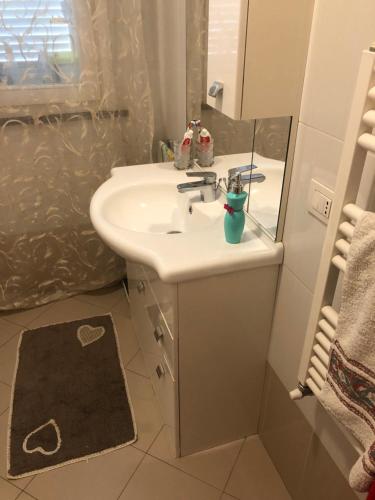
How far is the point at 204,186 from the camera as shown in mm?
1448

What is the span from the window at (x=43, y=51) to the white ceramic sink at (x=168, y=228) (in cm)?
49

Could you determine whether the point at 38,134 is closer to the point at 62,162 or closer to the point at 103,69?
the point at 62,162

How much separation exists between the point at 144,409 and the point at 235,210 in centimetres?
102

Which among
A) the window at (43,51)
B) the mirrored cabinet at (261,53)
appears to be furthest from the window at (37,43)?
the mirrored cabinet at (261,53)

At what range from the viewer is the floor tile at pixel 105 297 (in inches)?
91.7

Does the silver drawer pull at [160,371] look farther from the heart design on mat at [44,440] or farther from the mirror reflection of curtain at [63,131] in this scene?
the mirror reflection of curtain at [63,131]

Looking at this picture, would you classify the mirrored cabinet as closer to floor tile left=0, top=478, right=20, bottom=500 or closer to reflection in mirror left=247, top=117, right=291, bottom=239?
reflection in mirror left=247, top=117, right=291, bottom=239

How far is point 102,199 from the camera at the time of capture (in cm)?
152

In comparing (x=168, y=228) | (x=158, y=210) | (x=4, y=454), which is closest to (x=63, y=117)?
(x=158, y=210)

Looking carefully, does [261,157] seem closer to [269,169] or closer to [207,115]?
[269,169]

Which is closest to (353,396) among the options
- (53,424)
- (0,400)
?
(53,424)

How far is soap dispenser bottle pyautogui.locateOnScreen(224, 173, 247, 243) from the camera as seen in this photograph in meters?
1.20

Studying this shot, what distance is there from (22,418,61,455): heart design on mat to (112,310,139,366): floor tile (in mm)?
433

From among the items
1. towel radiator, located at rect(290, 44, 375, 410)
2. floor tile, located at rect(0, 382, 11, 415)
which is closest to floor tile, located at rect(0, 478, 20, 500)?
floor tile, located at rect(0, 382, 11, 415)
